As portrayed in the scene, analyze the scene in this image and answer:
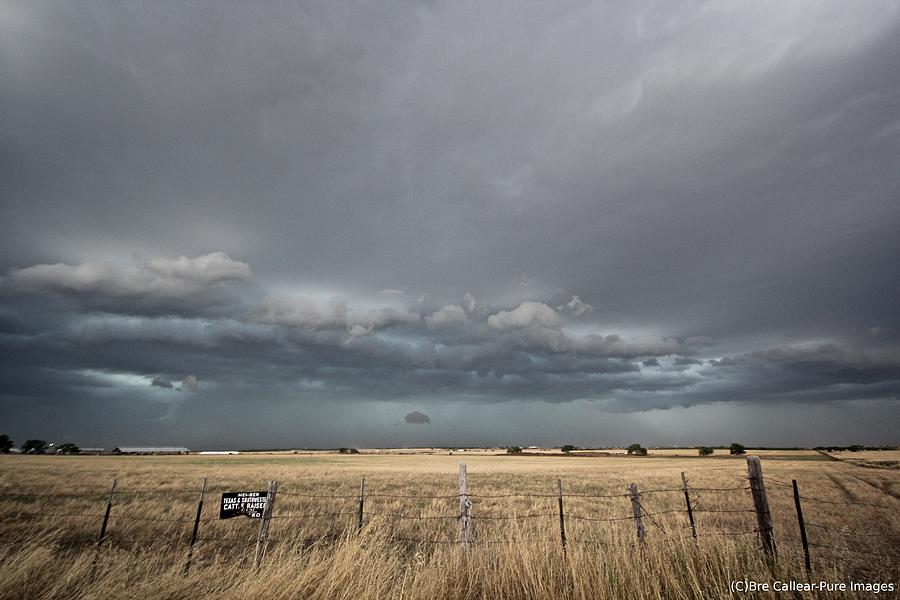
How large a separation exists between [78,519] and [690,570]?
20.7m

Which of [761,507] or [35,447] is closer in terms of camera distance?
[761,507]

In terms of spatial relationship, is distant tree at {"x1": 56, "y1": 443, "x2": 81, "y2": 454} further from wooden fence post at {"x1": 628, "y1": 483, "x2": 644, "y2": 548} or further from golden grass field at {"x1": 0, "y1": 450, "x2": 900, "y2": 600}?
wooden fence post at {"x1": 628, "y1": 483, "x2": 644, "y2": 548}

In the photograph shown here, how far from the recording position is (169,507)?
65.6ft

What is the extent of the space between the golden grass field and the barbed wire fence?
127 millimetres

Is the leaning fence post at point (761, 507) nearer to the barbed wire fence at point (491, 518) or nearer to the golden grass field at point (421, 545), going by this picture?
the barbed wire fence at point (491, 518)

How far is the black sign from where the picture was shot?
9984mm

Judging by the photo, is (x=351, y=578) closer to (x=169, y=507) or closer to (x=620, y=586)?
(x=620, y=586)

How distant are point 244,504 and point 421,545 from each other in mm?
5284

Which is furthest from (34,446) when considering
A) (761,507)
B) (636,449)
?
(761,507)

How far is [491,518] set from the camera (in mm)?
16812

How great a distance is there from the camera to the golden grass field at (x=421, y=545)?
5.20m

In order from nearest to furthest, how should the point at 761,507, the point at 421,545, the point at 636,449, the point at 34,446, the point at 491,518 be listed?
the point at 761,507 < the point at 421,545 < the point at 491,518 < the point at 636,449 < the point at 34,446

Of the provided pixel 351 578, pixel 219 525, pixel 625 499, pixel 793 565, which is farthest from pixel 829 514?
pixel 219 525

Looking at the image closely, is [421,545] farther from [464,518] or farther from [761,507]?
[761,507]
